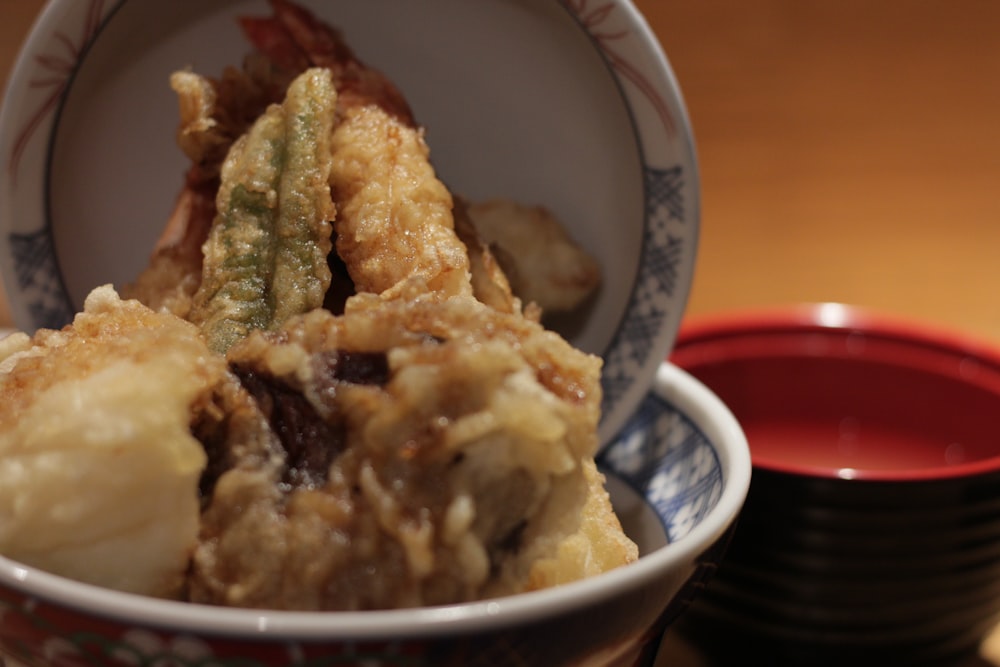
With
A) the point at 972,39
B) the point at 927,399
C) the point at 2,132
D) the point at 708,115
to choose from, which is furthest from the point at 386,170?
the point at 972,39

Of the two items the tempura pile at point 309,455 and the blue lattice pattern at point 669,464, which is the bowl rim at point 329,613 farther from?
the blue lattice pattern at point 669,464

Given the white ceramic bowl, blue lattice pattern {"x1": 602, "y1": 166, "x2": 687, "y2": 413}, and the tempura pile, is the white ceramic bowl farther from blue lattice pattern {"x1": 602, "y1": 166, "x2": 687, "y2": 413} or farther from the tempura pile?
the tempura pile

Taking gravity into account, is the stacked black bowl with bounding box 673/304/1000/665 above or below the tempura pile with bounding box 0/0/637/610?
below

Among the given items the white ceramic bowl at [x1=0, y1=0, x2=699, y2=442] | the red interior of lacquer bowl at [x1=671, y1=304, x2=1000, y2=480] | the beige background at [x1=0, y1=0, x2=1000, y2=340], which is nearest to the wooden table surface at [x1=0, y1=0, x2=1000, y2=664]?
the beige background at [x1=0, y1=0, x2=1000, y2=340]

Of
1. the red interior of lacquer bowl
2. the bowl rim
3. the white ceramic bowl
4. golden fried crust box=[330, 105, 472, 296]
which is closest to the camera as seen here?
the bowl rim

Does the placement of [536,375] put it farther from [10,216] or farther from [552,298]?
[10,216]

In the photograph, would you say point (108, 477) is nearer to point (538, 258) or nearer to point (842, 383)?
point (538, 258)

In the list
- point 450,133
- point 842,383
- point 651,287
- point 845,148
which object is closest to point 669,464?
point 651,287
